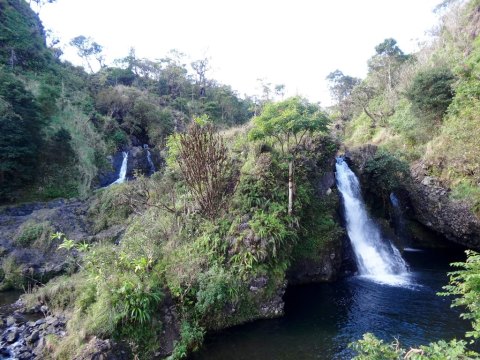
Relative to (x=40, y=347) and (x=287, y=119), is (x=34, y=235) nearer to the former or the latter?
(x=40, y=347)

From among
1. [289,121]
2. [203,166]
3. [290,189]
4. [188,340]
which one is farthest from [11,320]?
[289,121]

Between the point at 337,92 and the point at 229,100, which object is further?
the point at 337,92

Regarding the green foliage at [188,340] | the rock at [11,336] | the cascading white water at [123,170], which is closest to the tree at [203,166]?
the green foliage at [188,340]

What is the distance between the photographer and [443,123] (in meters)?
20.6

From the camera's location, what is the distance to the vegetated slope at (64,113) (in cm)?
2266

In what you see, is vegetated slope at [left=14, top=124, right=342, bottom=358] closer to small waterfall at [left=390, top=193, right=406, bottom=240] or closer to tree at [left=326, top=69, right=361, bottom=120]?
small waterfall at [left=390, top=193, right=406, bottom=240]

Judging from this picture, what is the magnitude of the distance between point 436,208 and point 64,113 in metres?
30.9

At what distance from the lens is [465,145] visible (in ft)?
57.5

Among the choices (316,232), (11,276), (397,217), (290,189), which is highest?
(290,189)

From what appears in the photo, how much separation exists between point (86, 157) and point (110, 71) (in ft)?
66.9

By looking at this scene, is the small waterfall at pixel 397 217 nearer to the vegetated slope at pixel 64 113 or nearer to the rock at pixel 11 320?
the vegetated slope at pixel 64 113

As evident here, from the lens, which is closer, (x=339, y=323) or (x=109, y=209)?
(x=339, y=323)

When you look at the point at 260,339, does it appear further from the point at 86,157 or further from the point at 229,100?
the point at 229,100

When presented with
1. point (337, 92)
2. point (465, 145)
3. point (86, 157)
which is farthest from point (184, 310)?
point (337, 92)
